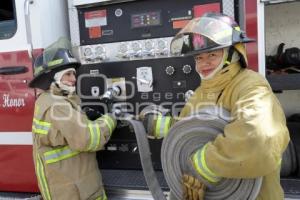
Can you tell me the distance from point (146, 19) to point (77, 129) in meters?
0.83

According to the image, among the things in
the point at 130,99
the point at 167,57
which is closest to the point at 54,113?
the point at 130,99

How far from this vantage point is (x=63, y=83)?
7.38 ft

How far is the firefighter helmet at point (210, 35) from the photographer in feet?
5.25

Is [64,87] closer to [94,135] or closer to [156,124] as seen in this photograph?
[94,135]

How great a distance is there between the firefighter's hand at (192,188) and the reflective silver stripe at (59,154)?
803 millimetres

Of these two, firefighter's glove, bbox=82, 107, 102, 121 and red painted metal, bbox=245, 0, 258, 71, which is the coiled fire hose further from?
firefighter's glove, bbox=82, 107, 102, 121

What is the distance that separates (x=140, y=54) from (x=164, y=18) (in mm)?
266

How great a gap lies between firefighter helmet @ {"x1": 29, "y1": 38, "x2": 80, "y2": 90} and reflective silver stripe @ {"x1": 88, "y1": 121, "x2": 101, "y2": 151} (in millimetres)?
358

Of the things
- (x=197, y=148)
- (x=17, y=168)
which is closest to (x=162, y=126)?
(x=197, y=148)

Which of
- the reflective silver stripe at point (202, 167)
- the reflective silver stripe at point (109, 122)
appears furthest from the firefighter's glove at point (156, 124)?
the reflective silver stripe at point (202, 167)

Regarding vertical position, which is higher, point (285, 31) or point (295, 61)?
point (285, 31)

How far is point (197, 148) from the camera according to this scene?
1707mm

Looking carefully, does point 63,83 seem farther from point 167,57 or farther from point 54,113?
point 167,57

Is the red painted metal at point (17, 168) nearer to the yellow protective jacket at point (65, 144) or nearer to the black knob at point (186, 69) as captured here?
the yellow protective jacket at point (65, 144)
